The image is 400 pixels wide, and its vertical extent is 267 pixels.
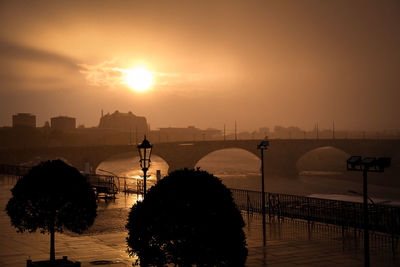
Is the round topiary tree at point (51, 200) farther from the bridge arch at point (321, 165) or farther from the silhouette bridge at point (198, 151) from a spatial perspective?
the bridge arch at point (321, 165)

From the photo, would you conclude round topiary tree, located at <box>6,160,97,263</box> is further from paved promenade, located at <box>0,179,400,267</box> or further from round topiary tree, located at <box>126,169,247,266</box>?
round topiary tree, located at <box>126,169,247,266</box>

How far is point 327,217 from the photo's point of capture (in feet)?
62.8

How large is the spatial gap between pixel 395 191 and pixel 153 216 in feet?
209

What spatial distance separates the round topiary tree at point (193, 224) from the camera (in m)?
7.66

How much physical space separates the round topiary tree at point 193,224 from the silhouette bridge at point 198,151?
7193 centimetres

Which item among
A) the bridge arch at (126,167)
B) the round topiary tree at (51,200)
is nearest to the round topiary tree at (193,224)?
the round topiary tree at (51,200)

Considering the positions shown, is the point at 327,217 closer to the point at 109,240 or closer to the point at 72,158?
the point at 109,240

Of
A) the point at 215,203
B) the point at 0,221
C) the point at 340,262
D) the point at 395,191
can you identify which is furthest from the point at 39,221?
the point at 395,191

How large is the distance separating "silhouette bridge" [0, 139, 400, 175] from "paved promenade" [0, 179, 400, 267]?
6248cm

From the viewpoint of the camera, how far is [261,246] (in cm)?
1389

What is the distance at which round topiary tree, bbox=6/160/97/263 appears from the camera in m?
10.7

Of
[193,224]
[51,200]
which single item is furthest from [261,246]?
[193,224]

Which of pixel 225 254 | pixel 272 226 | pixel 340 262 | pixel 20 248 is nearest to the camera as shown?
pixel 225 254

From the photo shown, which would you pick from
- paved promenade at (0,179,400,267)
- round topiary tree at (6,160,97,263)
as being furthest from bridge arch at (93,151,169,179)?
round topiary tree at (6,160,97,263)
